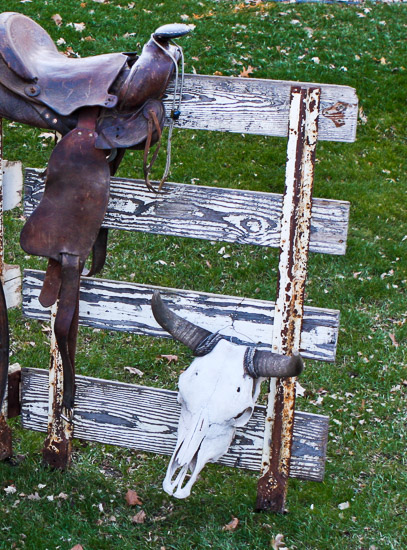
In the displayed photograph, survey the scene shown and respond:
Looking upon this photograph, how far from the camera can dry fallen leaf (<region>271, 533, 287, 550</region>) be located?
10.9 ft

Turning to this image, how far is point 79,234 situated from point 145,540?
56.5 inches

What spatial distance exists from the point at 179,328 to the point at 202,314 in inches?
11.9

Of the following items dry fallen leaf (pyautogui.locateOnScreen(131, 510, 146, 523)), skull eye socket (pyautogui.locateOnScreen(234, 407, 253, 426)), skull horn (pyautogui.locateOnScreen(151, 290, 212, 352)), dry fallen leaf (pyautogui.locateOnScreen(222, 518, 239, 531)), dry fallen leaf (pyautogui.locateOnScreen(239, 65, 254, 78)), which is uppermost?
dry fallen leaf (pyautogui.locateOnScreen(239, 65, 254, 78))

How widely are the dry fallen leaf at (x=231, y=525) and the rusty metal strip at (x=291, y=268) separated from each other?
0.82 feet

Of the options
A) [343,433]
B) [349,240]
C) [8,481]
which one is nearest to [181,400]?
[8,481]

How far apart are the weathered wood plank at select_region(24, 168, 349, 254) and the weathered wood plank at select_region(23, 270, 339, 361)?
0.92 ft

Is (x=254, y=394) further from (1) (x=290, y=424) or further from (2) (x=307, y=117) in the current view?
(2) (x=307, y=117)

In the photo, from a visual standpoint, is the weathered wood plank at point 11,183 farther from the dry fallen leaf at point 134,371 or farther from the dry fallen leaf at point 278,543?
the dry fallen leaf at point 278,543

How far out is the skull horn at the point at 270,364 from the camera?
287 cm

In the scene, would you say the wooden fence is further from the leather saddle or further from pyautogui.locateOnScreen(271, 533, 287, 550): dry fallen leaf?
the leather saddle

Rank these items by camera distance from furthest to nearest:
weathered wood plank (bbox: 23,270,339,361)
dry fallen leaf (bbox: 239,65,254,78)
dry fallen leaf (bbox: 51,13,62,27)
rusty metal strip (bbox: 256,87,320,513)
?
dry fallen leaf (bbox: 51,13,62,27), dry fallen leaf (bbox: 239,65,254,78), weathered wood plank (bbox: 23,270,339,361), rusty metal strip (bbox: 256,87,320,513)

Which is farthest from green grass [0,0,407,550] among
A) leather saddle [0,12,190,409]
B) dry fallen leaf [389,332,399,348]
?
leather saddle [0,12,190,409]

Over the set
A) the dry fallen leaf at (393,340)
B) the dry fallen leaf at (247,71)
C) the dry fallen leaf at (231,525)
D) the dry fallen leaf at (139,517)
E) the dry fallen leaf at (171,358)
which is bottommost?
the dry fallen leaf at (139,517)

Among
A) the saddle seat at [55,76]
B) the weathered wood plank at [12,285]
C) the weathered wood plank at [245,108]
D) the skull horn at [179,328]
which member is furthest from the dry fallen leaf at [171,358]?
the saddle seat at [55,76]
